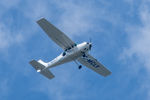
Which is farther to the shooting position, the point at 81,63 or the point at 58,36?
the point at 81,63

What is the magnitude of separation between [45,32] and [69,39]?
2.98m

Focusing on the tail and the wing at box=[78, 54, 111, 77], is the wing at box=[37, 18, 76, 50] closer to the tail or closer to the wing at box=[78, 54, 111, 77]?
the wing at box=[78, 54, 111, 77]

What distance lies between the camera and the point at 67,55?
182 feet

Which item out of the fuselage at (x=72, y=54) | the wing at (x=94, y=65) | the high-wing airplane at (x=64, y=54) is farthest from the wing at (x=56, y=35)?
the wing at (x=94, y=65)

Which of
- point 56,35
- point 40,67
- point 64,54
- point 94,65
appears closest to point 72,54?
point 64,54

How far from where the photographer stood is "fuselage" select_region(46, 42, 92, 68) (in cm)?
5450

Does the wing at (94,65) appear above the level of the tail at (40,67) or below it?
above

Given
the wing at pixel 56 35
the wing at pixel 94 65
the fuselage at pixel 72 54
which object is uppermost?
the wing at pixel 56 35

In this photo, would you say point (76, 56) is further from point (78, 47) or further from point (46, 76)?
point (46, 76)

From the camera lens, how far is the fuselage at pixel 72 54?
5450 centimetres

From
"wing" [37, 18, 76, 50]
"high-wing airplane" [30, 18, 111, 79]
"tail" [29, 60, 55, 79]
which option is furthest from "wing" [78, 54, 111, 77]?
"tail" [29, 60, 55, 79]

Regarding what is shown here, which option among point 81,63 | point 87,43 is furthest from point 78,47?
point 81,63

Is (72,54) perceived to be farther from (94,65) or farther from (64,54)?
(94,65)

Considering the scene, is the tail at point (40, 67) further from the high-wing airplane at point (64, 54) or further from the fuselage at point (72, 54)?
the fuselage at point (72, 54)
